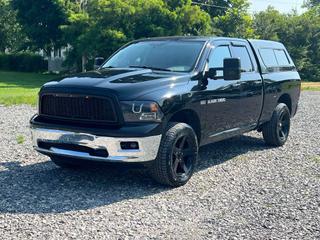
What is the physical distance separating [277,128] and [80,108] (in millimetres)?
4346

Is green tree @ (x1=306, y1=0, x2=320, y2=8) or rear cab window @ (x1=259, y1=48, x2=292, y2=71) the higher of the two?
green tree @ (x1=306, y1=0, x2=320, y2=8)

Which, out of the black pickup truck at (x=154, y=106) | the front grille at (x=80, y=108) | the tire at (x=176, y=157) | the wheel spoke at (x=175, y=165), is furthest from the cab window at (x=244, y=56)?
the front grille at (x=80, y=108)

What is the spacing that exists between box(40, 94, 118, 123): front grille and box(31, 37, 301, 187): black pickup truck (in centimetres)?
1

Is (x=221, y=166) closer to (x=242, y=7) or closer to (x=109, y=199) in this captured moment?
(x=109, y=199)

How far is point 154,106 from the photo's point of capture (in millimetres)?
5625

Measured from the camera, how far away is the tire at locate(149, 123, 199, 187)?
580cm

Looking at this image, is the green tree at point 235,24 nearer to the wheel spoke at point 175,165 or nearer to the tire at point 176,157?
the tire at point 176,157

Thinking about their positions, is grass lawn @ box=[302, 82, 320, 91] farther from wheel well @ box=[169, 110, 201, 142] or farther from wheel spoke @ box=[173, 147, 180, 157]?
wheel spoke @ box=[173, 147, 180, 157]

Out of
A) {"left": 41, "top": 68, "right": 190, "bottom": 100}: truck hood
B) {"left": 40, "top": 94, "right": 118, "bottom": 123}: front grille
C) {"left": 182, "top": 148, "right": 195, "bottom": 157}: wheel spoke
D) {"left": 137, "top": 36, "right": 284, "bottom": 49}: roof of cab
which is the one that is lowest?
{"left": 182, "top": 148, "right": 195, "bottom": 157}: wheel spoke

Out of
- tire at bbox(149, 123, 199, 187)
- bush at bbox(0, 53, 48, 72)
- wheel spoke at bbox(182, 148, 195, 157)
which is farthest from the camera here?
bush at bbox(0, 53, 48, 72)

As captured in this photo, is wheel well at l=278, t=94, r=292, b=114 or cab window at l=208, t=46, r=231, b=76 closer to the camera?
cab window at l=208, t=46, r=231, b=76

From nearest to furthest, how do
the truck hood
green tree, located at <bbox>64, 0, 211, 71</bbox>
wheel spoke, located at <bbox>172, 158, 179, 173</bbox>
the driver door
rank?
1. the truck hood
2. wheel spoke, located at <bbox>172, 158, 179, 173</bbox>
3. the driver door
4. green tree, located at <bbox>64, 0, 211, 71</bbox>

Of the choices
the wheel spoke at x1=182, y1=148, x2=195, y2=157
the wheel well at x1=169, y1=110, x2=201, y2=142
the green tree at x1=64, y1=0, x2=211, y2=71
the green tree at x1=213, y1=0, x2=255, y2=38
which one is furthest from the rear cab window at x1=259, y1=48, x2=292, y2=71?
the green tree at x1=213, y1=0, x2=255, y2=38

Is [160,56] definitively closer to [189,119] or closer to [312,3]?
[189,119]
